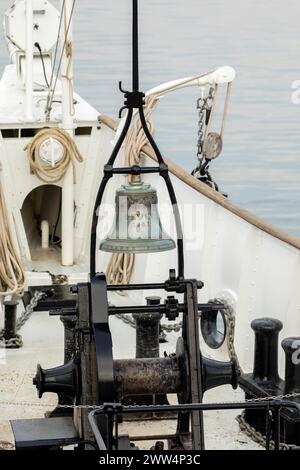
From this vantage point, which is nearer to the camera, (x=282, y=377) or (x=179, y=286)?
(x=179, y=286)

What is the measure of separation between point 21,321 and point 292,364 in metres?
3.34

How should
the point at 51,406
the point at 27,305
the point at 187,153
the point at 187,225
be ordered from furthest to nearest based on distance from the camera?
the point at 187,153, the point at 27,305, the point at 187,225, the point at 51,406

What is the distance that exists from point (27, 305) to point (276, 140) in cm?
1467

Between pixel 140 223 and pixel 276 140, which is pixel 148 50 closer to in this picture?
pixel 276 140

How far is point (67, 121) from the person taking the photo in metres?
11.0

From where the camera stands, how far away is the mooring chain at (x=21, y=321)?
879cm

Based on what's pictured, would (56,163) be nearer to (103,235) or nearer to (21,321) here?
(103,235)

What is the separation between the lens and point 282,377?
7.41 metres

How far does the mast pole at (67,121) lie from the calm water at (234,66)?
8.27 meters

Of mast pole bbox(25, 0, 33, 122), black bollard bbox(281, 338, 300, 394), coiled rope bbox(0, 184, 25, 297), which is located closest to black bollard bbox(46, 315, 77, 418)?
black bollard bbox(281, 338, 300, 394)

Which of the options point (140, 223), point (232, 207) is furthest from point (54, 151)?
point (140, 223)

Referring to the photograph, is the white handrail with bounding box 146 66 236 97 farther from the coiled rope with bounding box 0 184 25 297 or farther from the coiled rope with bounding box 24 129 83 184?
the coiled rope with bounding box 0 184 25 297

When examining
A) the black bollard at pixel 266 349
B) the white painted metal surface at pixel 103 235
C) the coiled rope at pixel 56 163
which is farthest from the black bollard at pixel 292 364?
the coiled rope at pixel 56 163

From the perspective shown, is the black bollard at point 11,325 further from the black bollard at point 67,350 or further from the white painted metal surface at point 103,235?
the black bollard at point 67,350
